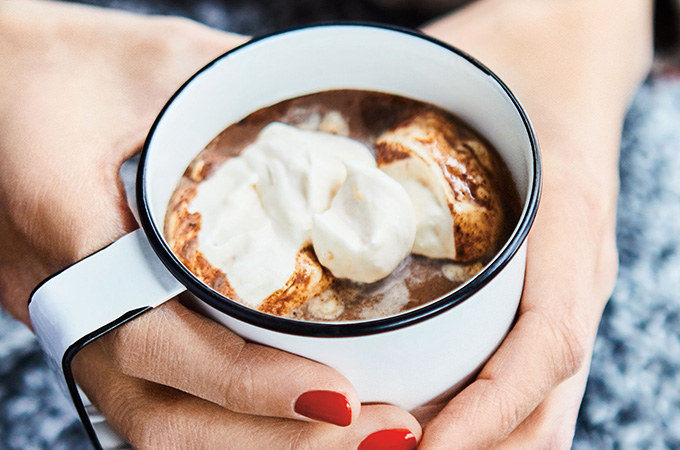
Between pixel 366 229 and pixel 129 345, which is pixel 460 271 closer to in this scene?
pixel 366 229

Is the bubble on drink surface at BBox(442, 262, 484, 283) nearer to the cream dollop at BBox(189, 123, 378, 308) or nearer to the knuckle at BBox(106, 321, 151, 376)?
the cream dollop at BBox(189, 123, 378, 308)

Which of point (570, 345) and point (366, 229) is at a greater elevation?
point (366, 229)


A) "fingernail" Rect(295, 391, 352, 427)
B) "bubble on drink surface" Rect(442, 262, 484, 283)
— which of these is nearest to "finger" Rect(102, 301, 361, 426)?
"fingernail" Rect(295, 391, 352, 427)

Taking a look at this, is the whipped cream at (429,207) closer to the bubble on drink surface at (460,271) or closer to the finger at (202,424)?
the bubble on drink surface at (460,271)

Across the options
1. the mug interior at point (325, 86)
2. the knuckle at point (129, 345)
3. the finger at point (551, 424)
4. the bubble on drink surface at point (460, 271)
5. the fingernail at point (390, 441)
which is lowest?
the finger at point (551, 424)

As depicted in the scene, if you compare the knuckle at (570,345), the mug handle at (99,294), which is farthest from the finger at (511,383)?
the mug handle at (99,294)

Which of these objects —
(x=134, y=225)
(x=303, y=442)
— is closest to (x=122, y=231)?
(x=134, y=225)

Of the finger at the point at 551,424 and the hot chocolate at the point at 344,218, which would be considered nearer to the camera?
the hot chocolate at the point at 344,218
